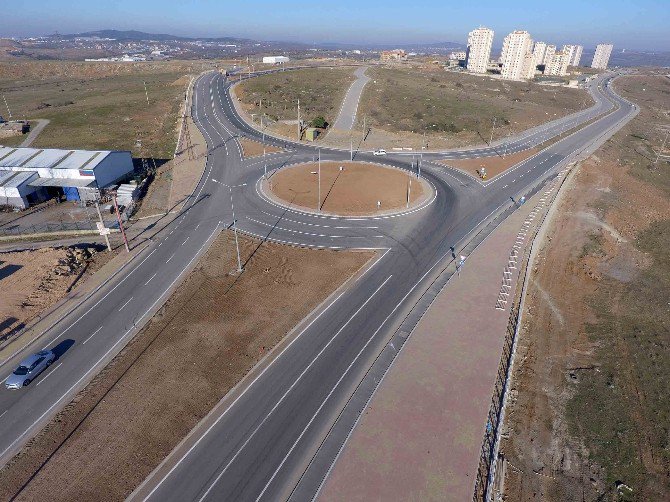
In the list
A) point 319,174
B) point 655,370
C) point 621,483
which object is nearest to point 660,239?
point 655,370

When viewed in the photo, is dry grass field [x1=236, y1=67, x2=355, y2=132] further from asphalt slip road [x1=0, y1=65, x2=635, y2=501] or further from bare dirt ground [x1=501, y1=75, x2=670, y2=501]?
bare dirt ground [x1=501, y1=75, x2=670, y2=501]

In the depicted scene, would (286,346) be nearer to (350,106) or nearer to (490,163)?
(490,163)

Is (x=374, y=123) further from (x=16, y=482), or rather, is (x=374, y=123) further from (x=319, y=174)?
(x=16, y=482)

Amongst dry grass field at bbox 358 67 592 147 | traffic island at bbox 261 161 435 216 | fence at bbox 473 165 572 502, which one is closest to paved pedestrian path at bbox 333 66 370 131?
dry grass field at bbox 358 67 592 147

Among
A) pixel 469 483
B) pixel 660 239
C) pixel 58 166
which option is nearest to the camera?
pixel 469 483

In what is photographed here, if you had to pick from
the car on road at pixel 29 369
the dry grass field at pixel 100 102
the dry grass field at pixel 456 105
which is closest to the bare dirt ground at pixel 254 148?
the dry grass field at pixel 100 102

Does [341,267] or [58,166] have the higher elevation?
[58,166]

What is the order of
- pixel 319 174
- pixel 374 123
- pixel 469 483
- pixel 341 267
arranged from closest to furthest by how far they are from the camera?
pixel 469 483, pixel 341 267, pixel 319 174, pixel 374 123
